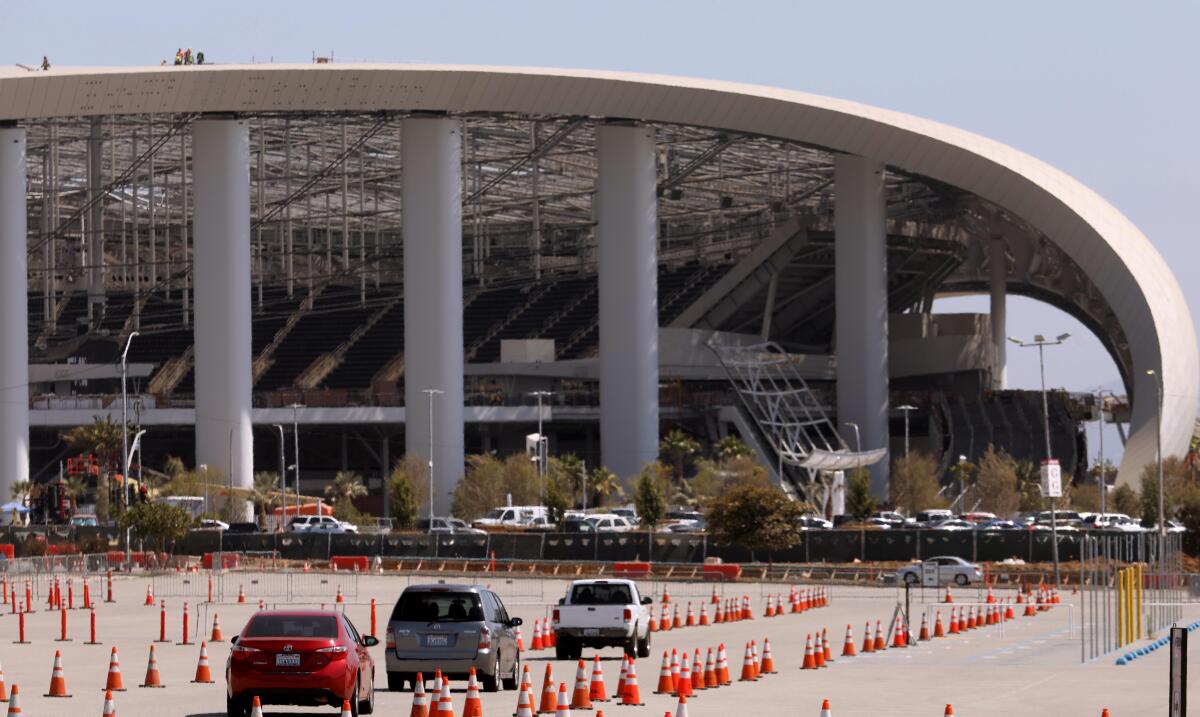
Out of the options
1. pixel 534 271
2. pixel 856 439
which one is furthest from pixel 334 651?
pixel 534 271

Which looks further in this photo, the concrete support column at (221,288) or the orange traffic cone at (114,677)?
the concrete support column at (221,288)

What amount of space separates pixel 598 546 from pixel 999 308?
69.4 meters

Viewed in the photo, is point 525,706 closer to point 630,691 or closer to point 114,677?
point 630,691

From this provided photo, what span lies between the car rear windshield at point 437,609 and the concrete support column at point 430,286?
240 feet

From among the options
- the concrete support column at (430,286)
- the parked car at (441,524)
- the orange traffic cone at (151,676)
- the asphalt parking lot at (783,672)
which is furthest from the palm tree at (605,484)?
the orange traffic cone at (151,676)

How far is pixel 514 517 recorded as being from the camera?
9281 centimetres

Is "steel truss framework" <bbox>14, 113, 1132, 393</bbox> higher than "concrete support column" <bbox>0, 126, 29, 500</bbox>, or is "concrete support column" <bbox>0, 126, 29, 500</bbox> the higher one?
"steel truss framework" <bbox>14, 113, 1132, 393</bbox>

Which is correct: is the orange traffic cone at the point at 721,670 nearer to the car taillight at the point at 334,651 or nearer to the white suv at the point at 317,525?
the car taillight at the point at 334,651

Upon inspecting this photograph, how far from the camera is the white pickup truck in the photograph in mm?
35656

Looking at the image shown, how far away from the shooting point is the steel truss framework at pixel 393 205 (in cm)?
11488

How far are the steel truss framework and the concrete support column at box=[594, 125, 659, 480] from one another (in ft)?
7.60

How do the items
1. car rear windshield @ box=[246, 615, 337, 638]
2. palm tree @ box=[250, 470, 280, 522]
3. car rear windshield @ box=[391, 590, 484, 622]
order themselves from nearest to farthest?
1. car rear windshield @ box=[246, 615, 337, 638]
2. car rear windshield @ box=[391, 590, 484, 622]
3. palm tree @ box=[250, 470, 280, 522]

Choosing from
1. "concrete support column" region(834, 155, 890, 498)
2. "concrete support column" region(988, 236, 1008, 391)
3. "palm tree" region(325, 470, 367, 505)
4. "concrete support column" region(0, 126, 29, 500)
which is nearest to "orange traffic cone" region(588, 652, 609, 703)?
"concrete support column" region(0, 126, 29, 500)

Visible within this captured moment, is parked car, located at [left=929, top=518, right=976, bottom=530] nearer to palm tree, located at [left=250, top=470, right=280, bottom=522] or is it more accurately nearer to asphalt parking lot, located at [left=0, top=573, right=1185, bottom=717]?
asphalt parking lot, located at [left=0, top=573, right=1185, bottom=717]
